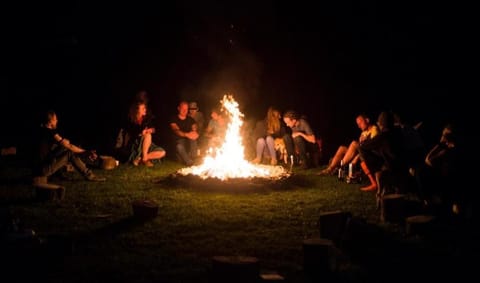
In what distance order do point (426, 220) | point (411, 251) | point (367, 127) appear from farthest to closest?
point (367, 127)
point (426, 220)
point (411, 251)

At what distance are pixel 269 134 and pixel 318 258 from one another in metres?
8.95

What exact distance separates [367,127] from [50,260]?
Answer: 7.76m

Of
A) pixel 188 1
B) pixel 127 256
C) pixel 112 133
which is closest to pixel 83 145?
pixel 112 133

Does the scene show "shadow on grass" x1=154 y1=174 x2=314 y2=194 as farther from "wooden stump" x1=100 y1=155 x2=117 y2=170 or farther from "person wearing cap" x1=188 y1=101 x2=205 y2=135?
"person wearing cap" x1=188 y1=101 x2=205 y2=135

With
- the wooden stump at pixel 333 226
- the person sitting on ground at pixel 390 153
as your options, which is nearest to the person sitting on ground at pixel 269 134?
the person sitting on ground at pixel 390 153

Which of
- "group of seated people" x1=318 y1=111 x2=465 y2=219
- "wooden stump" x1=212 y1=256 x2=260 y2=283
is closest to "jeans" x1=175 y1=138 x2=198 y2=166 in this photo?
"group of seated people" x1=318 y1=111 x2=465 y2=219

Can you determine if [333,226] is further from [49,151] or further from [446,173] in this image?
[49,151]

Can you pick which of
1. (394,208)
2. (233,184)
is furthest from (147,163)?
(394,208)

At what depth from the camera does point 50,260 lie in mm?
6234

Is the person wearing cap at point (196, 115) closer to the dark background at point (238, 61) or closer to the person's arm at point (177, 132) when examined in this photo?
the person's arm at point (177, 132)

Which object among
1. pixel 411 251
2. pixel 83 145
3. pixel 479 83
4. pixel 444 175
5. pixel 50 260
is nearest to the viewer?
pixel 50 260

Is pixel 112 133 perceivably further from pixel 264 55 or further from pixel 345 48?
pixel 345 48

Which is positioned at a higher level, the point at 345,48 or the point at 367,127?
the point at 345,48

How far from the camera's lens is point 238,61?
60.6 ft
